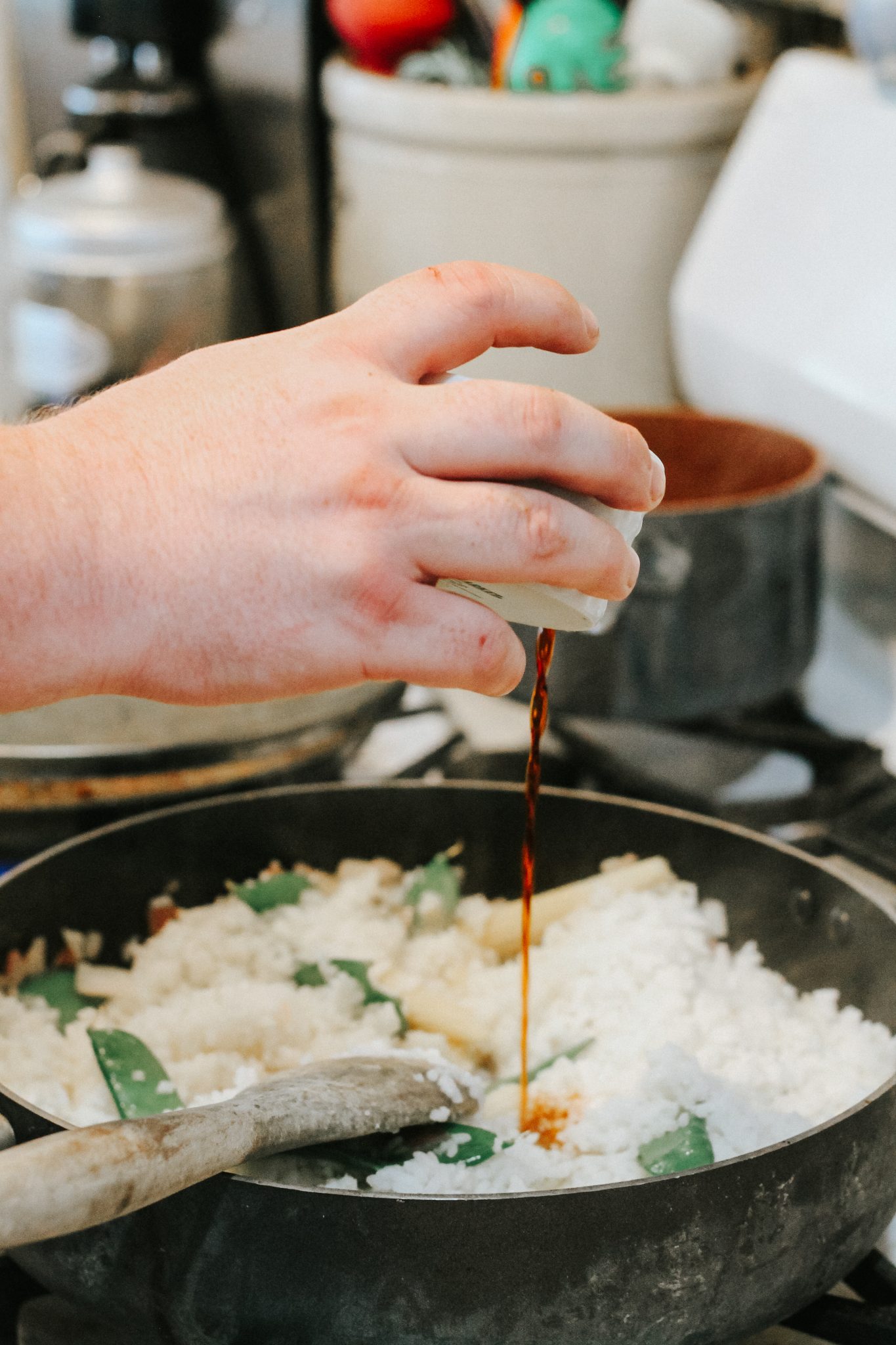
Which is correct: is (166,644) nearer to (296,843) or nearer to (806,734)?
(296,843)

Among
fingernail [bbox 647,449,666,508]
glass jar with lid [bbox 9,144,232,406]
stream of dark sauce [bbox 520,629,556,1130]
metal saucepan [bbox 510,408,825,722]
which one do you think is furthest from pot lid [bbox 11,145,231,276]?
fingernail [bbox 647,449,666,508]

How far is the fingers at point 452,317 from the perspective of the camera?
0.46 meters

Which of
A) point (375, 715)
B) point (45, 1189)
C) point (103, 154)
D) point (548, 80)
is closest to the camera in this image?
point (45, 1189)

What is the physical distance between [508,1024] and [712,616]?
35 centimetres

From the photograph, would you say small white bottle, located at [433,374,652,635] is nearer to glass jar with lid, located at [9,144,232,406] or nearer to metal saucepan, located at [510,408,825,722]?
metal saucepan, located at [510,408,825,722]

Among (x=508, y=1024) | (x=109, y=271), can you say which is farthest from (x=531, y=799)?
(x=109, y=271)

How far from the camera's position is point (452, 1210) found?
1.43 feet

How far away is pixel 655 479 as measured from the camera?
468mm

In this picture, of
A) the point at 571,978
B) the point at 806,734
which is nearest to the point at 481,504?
the point at 571,978

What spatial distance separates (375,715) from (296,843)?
20 cm

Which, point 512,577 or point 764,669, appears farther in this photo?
point 764,669

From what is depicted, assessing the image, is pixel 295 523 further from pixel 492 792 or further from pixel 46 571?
pixel 492 792

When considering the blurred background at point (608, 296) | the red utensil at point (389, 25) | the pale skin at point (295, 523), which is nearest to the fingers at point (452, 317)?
the pale skin at point (295, 523)

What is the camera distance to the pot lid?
61.5 inches
